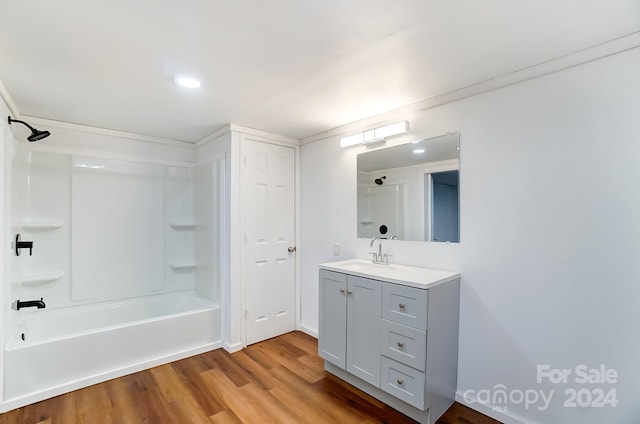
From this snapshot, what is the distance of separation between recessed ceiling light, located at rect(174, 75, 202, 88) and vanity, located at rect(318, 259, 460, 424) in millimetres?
1784

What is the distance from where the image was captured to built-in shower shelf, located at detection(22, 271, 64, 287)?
2713 millimetres

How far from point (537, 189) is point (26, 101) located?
390 centimetres

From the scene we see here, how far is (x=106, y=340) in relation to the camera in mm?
2453

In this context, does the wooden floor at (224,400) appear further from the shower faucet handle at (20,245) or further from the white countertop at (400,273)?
the shower faucet handle at (20,245)

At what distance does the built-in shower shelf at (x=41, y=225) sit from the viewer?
8.88ft

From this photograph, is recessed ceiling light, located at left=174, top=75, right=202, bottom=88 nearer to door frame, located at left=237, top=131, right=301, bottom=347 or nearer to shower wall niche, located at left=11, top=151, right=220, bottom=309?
door frame, located at left=237, top=131, right=301, bottom=347

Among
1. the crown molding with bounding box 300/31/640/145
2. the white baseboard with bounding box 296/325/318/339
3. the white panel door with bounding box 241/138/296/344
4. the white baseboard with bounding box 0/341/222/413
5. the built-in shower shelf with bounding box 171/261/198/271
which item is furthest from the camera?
the built-in shower shelf with bounding box 171/261/198/271

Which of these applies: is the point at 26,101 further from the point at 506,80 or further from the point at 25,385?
the point at 506,80

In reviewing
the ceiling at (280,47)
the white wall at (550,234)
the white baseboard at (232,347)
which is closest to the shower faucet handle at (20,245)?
the ceiling at (280,47)

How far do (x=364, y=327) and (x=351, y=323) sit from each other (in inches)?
5.2

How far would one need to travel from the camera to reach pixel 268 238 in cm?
329

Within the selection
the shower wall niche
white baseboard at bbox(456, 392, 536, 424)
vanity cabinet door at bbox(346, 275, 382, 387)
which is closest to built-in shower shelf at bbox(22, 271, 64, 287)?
the shower wall niche

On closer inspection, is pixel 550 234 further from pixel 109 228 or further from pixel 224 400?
pixel 109 228

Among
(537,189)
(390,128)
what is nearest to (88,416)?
(390,128)
